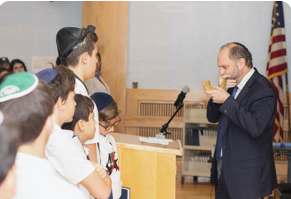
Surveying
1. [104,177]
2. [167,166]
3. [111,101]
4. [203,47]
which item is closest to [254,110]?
[167,166]

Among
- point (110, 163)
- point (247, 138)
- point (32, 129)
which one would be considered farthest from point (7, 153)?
point (247, 138)

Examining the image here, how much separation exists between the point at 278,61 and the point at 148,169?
124 inches

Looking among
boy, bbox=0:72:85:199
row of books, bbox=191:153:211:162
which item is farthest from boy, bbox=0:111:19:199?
row of books, bbox=191:153:211:162

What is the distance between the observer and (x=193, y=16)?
4691 millimetres

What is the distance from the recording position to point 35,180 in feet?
2.55

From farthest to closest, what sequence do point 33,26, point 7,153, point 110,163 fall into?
point 33,26 < point 110,163 < point 7,153

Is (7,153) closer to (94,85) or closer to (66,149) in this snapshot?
(66,149)

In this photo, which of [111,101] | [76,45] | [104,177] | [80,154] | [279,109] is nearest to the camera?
[80,154]

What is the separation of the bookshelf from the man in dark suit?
2163mm

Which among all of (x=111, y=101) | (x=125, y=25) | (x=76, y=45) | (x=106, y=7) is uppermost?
(x=106, y=7)

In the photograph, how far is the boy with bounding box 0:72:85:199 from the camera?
0.66 m

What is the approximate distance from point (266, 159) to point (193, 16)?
10.7 feet

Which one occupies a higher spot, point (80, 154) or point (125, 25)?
point (125, 25)

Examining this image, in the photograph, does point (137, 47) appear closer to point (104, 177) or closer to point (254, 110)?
point (254, 110)
